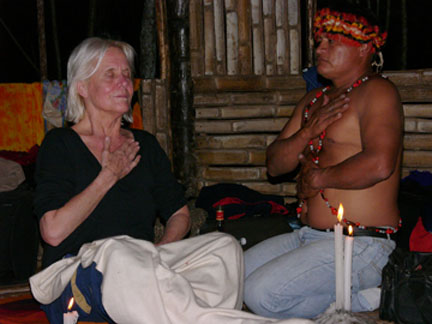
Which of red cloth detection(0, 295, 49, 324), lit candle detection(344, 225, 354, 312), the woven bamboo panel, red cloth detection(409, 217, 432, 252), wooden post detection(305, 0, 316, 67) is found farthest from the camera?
the woven bamboo panel

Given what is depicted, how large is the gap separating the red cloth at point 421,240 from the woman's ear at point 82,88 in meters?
2.48

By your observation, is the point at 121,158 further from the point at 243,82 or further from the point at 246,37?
the point at 246,37

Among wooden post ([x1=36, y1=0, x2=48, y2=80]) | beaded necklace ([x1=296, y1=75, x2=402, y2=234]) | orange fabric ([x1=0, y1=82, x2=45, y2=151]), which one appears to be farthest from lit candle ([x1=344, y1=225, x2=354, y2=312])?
wooden post ([x1=36, y1=0, x2=48, y2=80])

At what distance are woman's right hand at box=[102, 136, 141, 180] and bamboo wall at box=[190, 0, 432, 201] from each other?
9.91 feet

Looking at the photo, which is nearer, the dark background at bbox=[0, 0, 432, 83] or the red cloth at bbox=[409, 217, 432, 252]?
the red cloth at bbox=[409, 217, 432, 252]

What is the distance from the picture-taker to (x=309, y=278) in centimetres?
306

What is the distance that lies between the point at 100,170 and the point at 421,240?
2251mm

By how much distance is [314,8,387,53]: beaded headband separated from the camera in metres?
3.29

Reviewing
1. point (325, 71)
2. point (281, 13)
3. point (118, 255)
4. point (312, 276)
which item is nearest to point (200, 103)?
point (281, 13)

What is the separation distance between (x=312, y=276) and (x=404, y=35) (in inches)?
158

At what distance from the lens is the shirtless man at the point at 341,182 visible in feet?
10.1

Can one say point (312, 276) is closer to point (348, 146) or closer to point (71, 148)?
point (348, 146)

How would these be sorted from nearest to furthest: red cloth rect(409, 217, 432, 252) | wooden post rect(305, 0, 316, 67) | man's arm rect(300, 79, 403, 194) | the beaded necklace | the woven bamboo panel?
man's arm rect(300, 79, 403, 194) < the beaded necklace < red cloth rect(409, 217, 432, 252) < wooden post rect(305, 0, 316, 67) < the woven bamboo panel

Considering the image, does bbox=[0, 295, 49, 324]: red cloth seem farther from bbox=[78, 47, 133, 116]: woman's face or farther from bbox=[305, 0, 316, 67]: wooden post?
bbox=[305, 0, 316, 67]: wooden post
